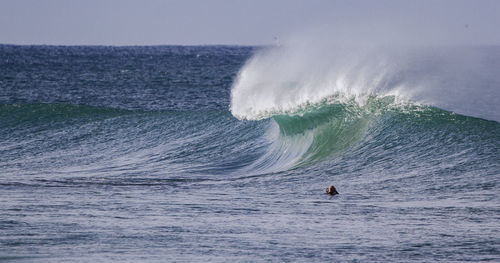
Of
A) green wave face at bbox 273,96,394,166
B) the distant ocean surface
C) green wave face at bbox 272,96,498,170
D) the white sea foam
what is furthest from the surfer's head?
the white sea foam

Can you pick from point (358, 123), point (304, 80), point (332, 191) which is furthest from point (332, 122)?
point (332, 191)

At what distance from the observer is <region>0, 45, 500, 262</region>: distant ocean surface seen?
28.5 feet

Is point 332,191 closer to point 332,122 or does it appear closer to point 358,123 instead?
point 358,123

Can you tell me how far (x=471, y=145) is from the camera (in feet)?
48.8

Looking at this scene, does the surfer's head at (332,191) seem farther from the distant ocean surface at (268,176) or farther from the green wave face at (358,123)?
the green wave face at (358,123)

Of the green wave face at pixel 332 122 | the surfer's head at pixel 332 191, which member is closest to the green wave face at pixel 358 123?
the green wave face at pixel 332 122

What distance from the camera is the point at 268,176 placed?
565 inches

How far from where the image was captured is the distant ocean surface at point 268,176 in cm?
867

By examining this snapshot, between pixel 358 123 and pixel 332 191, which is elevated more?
pixel 358 123

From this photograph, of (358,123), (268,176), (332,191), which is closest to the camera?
(332,191)

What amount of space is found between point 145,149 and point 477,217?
10.5 metres

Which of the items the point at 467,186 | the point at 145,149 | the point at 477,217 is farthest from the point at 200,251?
the point at 145,149

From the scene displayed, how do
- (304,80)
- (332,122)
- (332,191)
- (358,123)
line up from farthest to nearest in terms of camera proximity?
(304,80) → (332,122) → (358,123) → (332,191)

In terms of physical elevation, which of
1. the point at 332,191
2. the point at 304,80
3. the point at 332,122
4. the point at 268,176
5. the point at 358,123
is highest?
the point at 304,80
